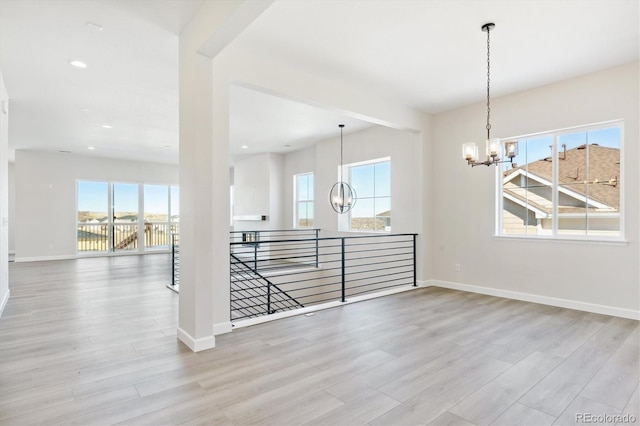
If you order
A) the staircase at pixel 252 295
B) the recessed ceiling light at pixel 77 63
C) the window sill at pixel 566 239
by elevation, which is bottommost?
the staircase at pixel 252 295

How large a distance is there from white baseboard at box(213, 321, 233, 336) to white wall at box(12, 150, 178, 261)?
8172 millimetres

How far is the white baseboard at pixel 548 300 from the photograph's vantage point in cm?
376

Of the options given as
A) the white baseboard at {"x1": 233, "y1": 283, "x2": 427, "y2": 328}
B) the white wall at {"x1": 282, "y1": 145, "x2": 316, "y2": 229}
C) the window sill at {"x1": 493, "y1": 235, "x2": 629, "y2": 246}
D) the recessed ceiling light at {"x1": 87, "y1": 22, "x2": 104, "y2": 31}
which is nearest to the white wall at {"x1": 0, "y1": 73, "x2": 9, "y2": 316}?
the recessed ceiling light at {"x1": 87, "y1": 22, "x2": 104, "y2": 31}

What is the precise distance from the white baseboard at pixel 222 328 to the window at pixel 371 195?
3.95m

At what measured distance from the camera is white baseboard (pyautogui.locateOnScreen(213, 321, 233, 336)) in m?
3.17

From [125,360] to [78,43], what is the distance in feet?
9.69

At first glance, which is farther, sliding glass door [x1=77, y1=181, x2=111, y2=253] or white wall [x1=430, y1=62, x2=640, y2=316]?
sliding glass door [x1=77, y1=181, x2=111, y2=253]

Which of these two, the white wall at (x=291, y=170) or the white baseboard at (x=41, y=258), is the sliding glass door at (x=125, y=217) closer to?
the white baseboard at (x=41, y=258)

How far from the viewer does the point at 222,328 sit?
322 centimetres

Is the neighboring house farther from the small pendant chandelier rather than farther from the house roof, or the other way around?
the small pendant chandelier

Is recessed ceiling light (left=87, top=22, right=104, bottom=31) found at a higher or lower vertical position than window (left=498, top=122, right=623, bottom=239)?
higher

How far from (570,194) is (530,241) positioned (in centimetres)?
75

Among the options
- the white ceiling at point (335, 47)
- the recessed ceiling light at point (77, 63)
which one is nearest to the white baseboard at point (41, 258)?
the white ceiling at point (335, 47)

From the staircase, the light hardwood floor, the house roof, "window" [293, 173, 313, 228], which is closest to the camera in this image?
the light hardwood floor
